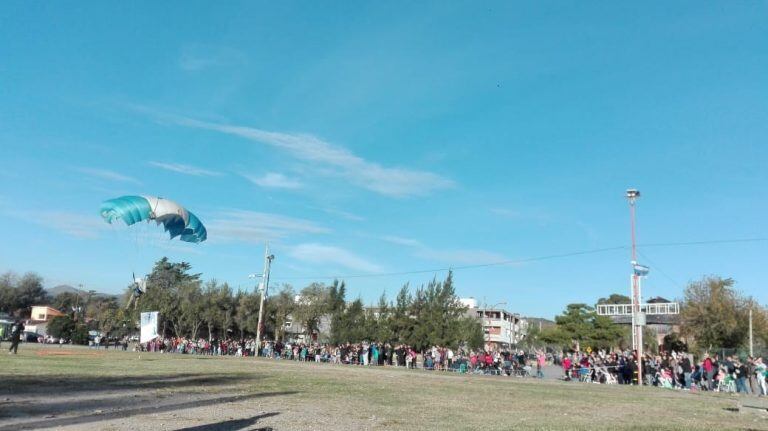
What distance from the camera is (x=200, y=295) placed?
74188 mm

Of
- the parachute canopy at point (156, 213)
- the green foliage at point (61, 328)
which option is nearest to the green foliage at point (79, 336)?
the green foliage at point (61, 328)

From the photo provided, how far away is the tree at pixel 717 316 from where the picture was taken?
52594 mm

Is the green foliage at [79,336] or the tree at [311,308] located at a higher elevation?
the tree at [311,308]

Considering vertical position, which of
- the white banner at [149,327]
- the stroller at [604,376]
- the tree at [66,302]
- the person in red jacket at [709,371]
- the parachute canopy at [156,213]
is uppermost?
the parachute canopy at [156,213]

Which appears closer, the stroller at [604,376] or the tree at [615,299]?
the stroller at [604,376]

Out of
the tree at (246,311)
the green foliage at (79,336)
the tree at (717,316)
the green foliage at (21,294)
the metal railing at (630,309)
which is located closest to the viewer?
the tree at (717,316)

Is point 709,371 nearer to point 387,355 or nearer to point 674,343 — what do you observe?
point 387,355

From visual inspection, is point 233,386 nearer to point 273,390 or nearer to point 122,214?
point 273,390

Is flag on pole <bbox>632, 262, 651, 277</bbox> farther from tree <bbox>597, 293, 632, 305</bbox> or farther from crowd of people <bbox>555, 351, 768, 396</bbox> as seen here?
tree <bbox>597, 293, 632, 305</bbox>

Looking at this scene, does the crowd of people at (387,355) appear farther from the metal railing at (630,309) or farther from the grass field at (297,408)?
the metal railing at (630,309)

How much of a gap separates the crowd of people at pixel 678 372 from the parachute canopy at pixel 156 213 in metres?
21.9

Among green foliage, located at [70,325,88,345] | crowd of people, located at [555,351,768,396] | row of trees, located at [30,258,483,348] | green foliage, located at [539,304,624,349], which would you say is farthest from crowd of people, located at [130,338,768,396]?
green foliage, located at [539,304,624,349]

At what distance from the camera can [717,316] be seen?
52.6 meters

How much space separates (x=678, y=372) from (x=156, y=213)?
26.5 m
